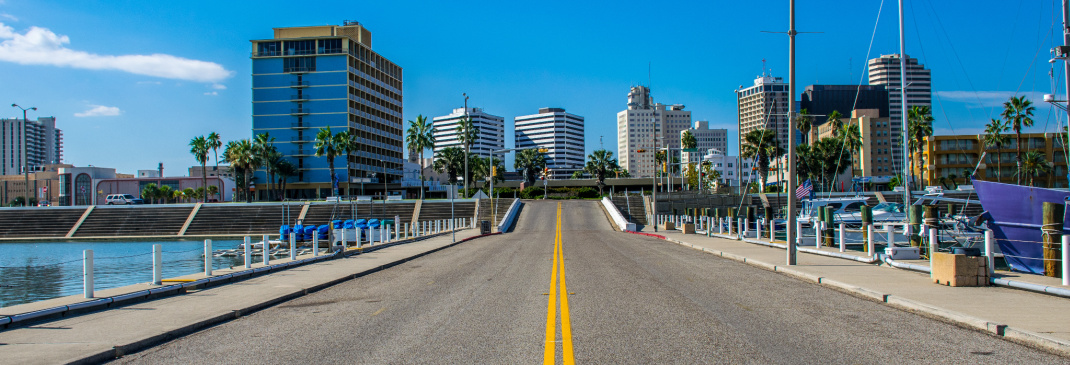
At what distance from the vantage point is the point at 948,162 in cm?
8962

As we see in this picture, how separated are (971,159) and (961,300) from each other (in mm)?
94457

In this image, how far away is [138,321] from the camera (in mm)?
9117

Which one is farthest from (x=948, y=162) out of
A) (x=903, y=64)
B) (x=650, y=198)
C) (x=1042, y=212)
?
(x=1042, y=212)

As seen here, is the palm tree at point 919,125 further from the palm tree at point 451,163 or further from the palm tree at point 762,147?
the palm tree at point 451,163

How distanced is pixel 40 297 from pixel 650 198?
2190 inches

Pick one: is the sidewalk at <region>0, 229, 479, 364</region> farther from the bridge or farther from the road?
the road

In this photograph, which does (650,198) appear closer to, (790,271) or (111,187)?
(790,271)

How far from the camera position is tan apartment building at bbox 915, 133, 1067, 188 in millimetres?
81250

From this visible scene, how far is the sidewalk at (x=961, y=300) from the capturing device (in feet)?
24.6

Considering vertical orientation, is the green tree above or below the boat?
above

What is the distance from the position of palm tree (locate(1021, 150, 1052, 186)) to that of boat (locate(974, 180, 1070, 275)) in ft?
248

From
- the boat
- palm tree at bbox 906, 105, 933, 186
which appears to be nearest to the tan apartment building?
palm tree at bbox 906, 105, 933, 186

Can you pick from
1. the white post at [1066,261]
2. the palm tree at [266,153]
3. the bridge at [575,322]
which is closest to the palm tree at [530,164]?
the palm tree at [266,153]

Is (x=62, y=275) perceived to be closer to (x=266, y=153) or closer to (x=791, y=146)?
(x=791, y=146)
